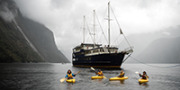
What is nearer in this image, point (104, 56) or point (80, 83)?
point (80, 83)

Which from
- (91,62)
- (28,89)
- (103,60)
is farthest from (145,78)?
(91,62)

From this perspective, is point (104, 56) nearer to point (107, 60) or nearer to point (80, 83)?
point (107, 60)

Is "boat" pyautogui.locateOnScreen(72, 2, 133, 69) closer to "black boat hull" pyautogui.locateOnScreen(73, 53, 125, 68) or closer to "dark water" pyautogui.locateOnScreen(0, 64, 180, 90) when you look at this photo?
"black boat hull" pyautogui.locateOnScreen(73, 53, 125, 68)

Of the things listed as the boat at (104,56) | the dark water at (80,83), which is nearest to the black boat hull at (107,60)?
the boat at (104,56)

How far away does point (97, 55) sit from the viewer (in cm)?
4931

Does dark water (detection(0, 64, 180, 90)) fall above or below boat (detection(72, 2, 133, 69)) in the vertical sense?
below

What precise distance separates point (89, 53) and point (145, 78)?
32.6 m

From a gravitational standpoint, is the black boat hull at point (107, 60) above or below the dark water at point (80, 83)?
above

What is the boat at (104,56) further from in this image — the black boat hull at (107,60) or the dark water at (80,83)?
the dark water at (80,83)

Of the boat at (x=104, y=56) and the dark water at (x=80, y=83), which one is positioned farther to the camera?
the boat at (x=104, y=56)

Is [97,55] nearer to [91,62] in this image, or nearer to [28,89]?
[91,62]

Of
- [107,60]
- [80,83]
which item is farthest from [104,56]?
[80,83]

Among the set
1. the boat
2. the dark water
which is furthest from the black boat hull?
the dark water

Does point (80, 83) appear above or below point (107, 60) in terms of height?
below
